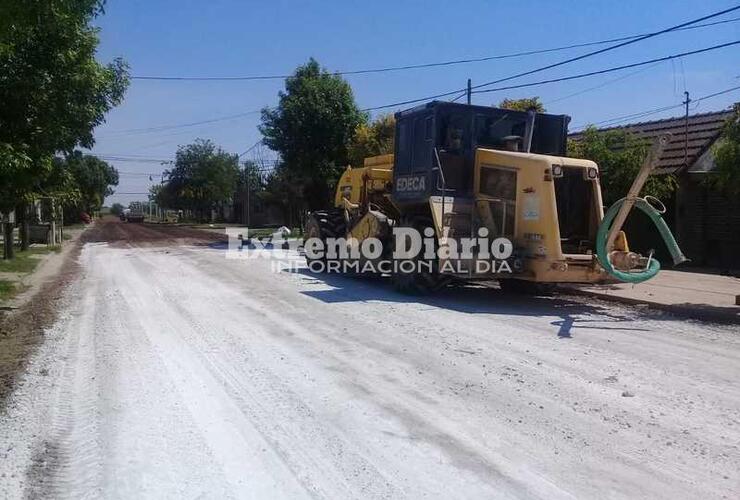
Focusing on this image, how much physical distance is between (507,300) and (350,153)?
713 inches

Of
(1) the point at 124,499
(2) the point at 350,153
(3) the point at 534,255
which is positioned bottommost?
(1) the point at 124,499

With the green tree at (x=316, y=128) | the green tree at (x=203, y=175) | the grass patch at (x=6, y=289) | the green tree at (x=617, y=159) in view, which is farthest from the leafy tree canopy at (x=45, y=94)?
the green tree at (x=203, y=175)

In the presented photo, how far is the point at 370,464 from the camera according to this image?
467 cm

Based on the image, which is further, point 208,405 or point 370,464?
point 208,405

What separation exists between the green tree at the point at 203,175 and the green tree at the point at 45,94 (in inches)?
2400

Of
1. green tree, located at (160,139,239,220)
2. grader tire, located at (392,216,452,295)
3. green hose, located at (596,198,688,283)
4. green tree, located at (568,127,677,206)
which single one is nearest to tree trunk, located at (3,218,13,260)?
grader tire, located at (392,216,452,295)

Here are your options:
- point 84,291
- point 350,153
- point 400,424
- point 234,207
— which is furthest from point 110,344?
point 234,207

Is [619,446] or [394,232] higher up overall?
[394,232]

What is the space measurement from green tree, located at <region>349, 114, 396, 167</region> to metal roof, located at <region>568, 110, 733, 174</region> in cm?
972

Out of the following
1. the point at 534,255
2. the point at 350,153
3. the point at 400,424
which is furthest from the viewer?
the point at 350,153

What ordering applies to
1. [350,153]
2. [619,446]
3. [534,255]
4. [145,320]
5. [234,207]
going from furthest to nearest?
[234,207] < [350,153] < [534,255] < [145,320] < [619,446]

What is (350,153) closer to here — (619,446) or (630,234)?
(630,234)

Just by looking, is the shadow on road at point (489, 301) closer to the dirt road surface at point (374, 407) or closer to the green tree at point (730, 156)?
the dirt road surface at point (374, 407)

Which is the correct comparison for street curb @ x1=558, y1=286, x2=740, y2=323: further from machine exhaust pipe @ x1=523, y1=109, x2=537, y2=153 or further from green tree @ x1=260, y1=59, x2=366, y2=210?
green tree @ x1=260, y1=59, x2=366, y2=210
